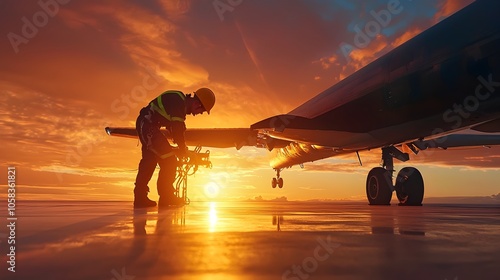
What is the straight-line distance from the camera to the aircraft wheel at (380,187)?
42.7 ft

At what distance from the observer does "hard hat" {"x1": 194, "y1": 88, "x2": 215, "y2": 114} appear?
9.64 meters

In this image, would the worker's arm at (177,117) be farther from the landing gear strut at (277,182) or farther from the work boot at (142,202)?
the landing gear strut at (277,182)

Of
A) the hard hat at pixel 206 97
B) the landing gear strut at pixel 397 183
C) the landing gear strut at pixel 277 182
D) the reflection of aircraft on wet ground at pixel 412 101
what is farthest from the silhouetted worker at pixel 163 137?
the landing gear strut at pixel 277 182

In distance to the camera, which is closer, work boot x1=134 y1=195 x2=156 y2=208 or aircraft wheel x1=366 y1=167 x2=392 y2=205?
work boot x1=134 y1=195 x2=156 y2=208

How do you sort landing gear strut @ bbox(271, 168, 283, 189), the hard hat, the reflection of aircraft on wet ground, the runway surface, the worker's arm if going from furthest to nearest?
landing gear strut @ bbox(271, 168, 283, 189) < the hard hat < the worker's arm < the reflection of aircraft on wet ground < the runway surface

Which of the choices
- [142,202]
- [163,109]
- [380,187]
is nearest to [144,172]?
[142,202]

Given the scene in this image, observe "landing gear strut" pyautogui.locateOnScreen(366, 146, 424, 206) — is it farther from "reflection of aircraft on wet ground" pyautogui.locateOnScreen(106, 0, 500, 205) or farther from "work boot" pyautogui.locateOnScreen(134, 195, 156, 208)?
"work boot" pyautogui.locateOnScreen(134, 195, 156, 208)

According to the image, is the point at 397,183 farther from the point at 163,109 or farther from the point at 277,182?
the point at 277,182

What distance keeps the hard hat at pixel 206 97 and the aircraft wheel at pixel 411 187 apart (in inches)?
272

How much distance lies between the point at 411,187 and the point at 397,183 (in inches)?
20.5

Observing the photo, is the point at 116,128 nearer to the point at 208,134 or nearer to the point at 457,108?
the point at 208,134

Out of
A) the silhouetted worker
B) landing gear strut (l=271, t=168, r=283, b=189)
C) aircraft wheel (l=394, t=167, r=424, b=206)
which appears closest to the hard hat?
the silhouetted worker

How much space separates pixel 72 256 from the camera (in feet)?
6.49

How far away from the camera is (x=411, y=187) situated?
12.9 m
